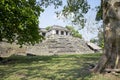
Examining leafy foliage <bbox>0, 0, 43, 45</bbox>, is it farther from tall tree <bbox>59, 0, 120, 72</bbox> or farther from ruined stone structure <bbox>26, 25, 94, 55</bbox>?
ruined stone structure <bbox>26, 25, 94, 55</bbox>

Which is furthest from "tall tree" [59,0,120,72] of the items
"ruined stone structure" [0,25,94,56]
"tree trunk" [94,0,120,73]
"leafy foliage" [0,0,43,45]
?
"ruined stone structure" [0,25,94,56]

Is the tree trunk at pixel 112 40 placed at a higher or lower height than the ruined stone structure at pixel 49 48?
higher

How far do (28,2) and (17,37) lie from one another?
311 cm

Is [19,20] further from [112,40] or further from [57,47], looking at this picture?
[57,47]

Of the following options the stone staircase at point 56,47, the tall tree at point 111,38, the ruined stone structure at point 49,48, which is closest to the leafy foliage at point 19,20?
the tall tree at point 111,38

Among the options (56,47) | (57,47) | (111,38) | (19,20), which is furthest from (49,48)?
(111,38)

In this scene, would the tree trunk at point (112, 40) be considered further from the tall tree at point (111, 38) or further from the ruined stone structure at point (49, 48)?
the ruined stone structure at point (49, 48)

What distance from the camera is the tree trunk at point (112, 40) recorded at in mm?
12008

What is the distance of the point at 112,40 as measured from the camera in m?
12.1

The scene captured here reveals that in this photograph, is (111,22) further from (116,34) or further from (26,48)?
(26,48)

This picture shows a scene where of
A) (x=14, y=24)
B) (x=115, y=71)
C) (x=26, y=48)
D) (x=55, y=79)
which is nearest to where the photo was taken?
(x=55, y=79)

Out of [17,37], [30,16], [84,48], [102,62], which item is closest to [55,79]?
[102,62]

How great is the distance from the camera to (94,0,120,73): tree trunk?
39.4ft

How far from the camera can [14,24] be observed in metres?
19.4
